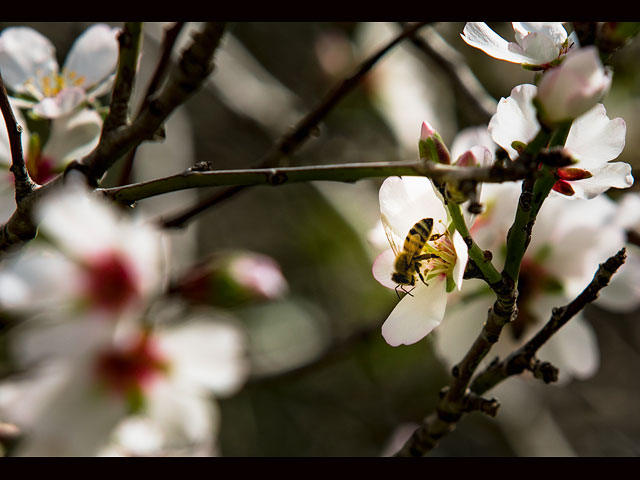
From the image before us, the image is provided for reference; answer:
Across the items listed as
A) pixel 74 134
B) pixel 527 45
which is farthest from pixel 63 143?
pixel 527 45

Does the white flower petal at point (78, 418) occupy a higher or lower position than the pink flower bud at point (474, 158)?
lower

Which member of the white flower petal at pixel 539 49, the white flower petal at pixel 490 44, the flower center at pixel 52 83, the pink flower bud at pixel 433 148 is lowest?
the flower center at pixel 52 83

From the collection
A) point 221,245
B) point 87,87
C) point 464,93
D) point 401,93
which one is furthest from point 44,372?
point 221,245

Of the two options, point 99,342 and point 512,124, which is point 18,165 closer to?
point 99,342

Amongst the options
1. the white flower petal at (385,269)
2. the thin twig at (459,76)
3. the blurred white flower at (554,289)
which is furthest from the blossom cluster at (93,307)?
the thin twig at (459,76)

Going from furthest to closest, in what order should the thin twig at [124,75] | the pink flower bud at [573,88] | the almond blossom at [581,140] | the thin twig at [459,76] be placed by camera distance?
1. the thin twig at [459,76]
2. the thin twig at [124,75]
3. the almond blossom at [581,140]
4. the pink flower bud at [573,88]

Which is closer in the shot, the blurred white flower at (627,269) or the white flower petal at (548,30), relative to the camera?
the white flower petal at (548,30)

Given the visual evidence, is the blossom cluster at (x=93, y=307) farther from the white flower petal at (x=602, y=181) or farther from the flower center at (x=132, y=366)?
the white flower petal at (x=602, y=181)
